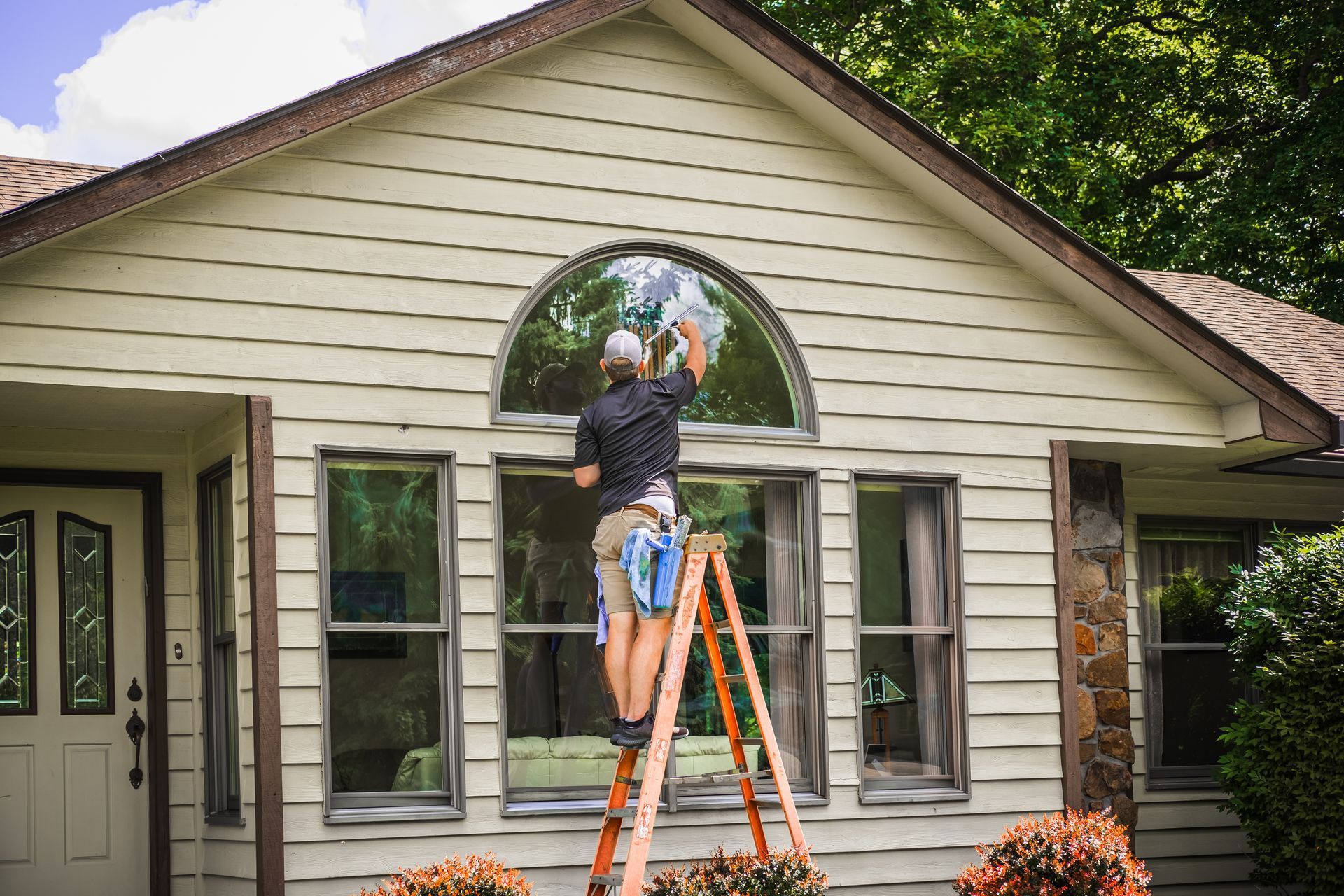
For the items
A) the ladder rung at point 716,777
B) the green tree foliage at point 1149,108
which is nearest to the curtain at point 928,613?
the ladder rung at point 716,777

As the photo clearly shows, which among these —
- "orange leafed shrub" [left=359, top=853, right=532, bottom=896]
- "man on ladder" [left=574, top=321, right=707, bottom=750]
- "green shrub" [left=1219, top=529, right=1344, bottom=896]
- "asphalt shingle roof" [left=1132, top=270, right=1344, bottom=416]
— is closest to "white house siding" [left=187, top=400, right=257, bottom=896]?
"orange leafed shrub" [left=359, top=853, right=532, bottom=896]

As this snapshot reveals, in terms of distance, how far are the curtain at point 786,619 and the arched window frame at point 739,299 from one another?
322 mm

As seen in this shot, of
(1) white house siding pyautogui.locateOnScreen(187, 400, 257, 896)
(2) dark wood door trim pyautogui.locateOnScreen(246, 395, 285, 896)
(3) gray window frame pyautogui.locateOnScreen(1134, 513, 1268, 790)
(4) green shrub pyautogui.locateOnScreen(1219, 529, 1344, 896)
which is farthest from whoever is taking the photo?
(3) gray window frame pyautogui.locateOnScreen(1134, 513, 1268, 790)

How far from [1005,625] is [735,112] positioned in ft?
10.2

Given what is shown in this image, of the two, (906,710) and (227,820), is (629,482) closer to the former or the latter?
(906,710)

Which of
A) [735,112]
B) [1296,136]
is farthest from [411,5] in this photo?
[735,112]

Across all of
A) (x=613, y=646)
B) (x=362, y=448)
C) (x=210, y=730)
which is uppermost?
(x=362, y=448)

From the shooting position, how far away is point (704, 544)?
612 centimetres

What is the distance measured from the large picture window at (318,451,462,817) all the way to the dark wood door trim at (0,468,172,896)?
1521mm

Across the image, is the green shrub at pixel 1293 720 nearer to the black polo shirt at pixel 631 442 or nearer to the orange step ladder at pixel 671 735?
the orange step ladder at pixel 671 735

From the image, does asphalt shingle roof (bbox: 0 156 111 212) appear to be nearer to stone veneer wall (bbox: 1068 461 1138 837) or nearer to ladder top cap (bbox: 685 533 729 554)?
ladder top cap (bbox: 685 533 729 554)

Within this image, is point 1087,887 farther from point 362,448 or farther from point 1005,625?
point 362,448

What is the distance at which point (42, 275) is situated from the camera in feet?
19.5

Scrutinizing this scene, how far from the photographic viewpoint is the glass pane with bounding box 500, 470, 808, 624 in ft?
22.1
